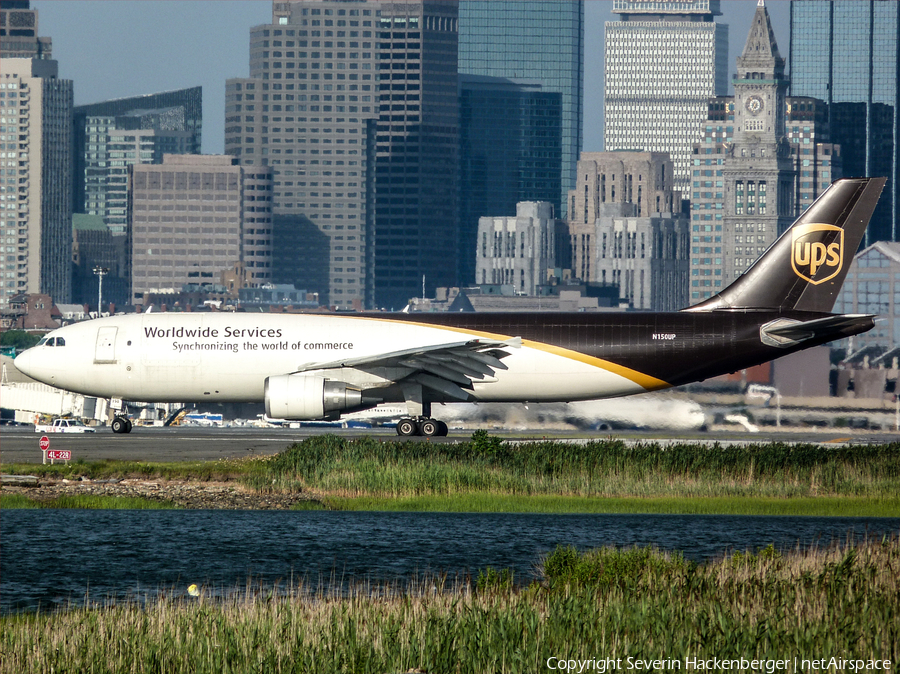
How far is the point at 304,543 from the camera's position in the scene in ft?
111

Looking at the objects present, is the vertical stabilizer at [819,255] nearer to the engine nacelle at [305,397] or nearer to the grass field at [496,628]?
the engine nacelle at [305,397]

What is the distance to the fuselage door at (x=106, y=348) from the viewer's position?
53062mm

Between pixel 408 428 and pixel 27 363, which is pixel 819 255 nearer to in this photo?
pixel 408 428

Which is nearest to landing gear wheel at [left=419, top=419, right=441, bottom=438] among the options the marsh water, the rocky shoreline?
the rocky shoreline

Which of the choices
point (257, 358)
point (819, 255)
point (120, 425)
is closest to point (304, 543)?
point (257, 358)

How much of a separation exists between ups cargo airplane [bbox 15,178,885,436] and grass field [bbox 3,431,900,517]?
748 centimetres

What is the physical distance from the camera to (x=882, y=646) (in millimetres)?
20484

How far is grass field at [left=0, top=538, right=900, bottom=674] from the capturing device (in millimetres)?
20328

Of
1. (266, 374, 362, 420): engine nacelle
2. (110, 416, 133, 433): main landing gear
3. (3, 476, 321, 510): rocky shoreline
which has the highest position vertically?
(266, 374, 362, 420): engine nacelle

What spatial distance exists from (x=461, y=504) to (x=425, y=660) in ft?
65.5

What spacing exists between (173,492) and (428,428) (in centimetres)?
1400

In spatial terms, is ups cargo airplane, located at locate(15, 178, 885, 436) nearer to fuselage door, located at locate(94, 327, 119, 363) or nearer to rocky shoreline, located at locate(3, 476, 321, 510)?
fuselage door, located at locate(94, 327, 119, 363)

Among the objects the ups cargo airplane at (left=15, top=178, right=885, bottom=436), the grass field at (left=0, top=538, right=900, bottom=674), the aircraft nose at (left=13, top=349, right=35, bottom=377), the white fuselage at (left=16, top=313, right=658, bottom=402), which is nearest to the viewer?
the grass field at (left=0, top=538, right=900, bottom=674)

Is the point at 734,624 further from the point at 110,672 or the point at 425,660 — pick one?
the point at 110,672
